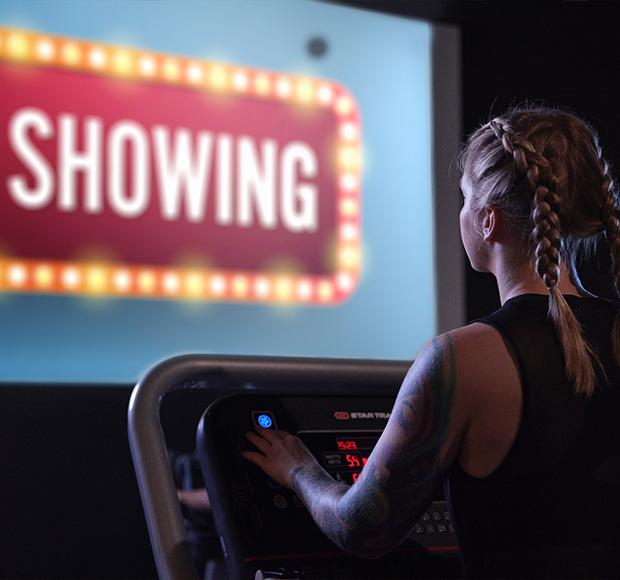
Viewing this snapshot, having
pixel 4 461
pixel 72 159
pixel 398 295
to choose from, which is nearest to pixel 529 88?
pixel 398 295

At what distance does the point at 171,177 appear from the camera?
2.56m

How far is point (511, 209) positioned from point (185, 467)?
1100 millimetres

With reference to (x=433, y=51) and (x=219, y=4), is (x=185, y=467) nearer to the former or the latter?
(x=219, y=4)

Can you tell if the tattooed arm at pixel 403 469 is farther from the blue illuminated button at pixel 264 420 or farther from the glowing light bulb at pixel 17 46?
the glowing light bulb at pixel 17 46

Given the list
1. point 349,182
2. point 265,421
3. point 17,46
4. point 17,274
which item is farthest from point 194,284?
point 265,421

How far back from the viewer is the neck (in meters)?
1.38

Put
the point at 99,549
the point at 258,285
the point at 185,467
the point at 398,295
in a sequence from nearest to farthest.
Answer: the point at 185,467 < the point at 99,549 < the point at 258,285 < the point at 398,295

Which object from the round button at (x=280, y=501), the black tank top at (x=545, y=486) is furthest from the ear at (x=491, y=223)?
the round button at (x=280, y=501)

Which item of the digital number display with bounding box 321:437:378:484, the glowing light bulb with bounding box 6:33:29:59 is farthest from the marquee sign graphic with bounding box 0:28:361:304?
the digital number display with bounding box 321:437:378:484

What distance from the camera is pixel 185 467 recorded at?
224cm

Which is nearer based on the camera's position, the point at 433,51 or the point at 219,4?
the point at 219,4

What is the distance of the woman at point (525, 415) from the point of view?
4.22 feet

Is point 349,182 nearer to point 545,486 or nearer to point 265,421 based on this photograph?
point 265,421

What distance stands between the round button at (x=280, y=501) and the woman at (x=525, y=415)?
0.38ft
